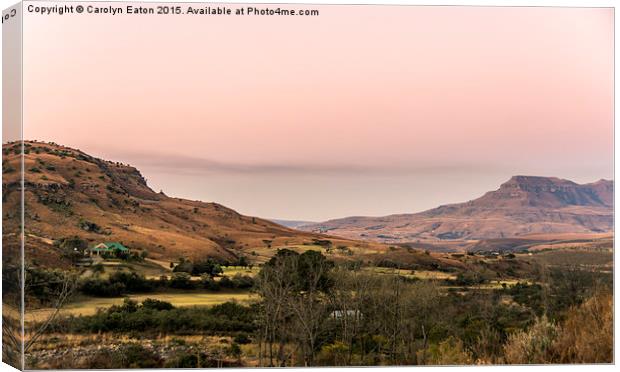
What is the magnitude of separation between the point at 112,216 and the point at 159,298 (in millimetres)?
1513

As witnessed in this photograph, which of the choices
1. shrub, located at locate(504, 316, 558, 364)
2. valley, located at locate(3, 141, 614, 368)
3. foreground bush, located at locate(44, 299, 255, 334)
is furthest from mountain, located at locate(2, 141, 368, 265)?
shrub, located at locate(504, 316, 558, 364)

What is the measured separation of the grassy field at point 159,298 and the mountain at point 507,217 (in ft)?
5.75

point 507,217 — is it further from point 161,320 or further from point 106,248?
point 106,248

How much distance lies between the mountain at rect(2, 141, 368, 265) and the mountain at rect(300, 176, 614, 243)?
0.57m

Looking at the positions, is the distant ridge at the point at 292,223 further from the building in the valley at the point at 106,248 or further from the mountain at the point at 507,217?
the building in the valley at the point at 106,248

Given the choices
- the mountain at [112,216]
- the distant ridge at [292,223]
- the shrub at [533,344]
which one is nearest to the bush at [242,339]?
the mountain at [112,216]

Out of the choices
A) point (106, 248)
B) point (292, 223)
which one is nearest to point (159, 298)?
point (106, 248)

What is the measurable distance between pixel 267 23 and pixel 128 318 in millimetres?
5079

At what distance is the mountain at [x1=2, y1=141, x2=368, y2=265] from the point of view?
1561 centimetres

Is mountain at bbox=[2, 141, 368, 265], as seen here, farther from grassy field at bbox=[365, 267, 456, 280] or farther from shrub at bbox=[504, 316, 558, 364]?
shrub at bbox=[504, 316, 558, 364]

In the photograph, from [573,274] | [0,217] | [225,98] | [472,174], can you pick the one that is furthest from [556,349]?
[0,217]

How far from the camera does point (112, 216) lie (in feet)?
53.6

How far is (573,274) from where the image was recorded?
688 inches

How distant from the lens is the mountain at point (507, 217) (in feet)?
56.2
